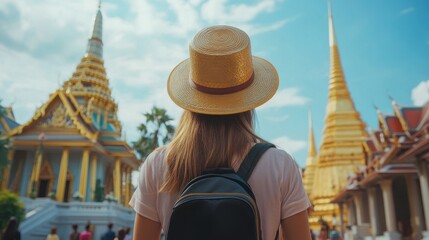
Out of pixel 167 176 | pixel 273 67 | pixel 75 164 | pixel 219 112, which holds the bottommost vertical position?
pixel 167 176

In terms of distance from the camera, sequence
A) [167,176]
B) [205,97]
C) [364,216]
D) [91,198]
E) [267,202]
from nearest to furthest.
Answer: [267,202] < [167,176] < [205,97] < [364,216] < [91,198]

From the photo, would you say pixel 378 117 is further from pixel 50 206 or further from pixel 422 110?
pixel 50 206

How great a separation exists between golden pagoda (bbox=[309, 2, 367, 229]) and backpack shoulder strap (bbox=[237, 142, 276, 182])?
1158 inches

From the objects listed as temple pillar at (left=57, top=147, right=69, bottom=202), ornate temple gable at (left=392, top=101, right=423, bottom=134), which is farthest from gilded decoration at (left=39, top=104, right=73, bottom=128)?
ornate temple gable at (left=392, top=101, right=423, bottom=134)

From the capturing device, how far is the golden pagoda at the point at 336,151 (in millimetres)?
30969

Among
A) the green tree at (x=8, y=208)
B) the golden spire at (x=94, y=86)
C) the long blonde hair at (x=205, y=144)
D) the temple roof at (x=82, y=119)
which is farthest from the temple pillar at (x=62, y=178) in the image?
the long blonde hair at (x=205, y=144)

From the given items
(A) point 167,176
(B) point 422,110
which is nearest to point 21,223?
(B) point 422,110

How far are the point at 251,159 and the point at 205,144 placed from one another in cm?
20

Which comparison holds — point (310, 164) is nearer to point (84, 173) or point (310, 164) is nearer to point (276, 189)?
point (84, 173)

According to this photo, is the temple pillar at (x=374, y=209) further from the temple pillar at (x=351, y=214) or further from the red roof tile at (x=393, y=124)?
the temple pillar at (x=351, y=214)

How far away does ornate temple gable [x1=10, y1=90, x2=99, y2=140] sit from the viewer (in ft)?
80.6

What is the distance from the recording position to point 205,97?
5.57 ft

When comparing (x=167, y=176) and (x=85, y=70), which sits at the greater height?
(x=85, y=70)

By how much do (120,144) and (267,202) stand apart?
85.7ft
